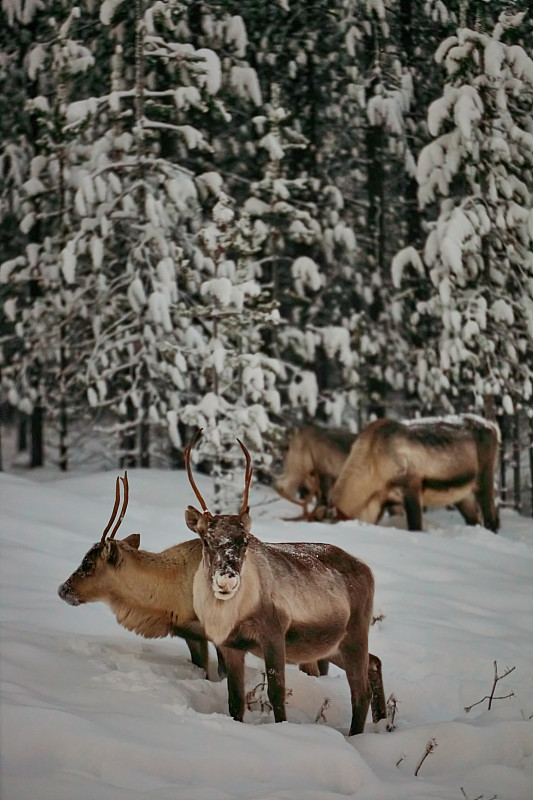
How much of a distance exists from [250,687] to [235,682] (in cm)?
70

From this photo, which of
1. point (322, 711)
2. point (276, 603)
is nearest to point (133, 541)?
point (276, 603)

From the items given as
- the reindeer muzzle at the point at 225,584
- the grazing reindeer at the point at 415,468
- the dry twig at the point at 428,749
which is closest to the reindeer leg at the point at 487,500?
the grazing reindeer at the point at 415,468

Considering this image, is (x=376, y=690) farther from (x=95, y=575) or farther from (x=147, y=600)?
(x=95, y=575)

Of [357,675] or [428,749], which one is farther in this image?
[357,675]

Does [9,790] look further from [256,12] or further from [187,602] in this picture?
[256,12]

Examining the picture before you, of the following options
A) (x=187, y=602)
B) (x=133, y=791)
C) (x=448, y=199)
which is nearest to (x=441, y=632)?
(x=187, y=602)

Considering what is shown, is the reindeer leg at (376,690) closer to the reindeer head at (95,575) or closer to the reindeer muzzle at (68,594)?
the reindeer head at (95,575)

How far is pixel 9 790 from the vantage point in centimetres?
329

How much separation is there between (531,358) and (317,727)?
448 inches

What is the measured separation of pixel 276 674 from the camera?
461 cm

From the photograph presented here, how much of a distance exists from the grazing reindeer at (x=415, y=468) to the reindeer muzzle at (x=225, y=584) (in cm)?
Result: 666

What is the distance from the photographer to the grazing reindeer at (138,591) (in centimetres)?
537

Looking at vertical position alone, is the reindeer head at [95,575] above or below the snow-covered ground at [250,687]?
above

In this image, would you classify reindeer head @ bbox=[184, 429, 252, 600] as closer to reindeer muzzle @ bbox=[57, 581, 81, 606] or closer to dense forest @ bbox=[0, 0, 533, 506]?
reindeer muzzle @ bbox=[57, 581, 81, 606]
